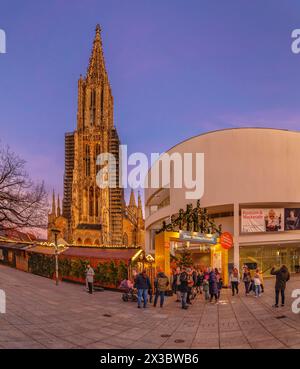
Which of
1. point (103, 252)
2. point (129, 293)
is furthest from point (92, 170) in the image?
point (129, 293)

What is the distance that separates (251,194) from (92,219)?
6798 centimetres

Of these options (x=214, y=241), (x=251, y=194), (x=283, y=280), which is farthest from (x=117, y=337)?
(x=251, y=194)

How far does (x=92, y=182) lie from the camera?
93750 mm

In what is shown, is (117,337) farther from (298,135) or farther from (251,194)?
(298,135)

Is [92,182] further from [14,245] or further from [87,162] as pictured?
[14,245]

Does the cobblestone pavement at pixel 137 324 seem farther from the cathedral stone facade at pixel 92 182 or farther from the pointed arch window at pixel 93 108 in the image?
the pointed arch window at pixel 93 108

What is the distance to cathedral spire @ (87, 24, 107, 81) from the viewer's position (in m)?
103

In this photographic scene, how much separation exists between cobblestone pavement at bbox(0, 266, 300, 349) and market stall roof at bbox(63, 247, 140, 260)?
4.41 m

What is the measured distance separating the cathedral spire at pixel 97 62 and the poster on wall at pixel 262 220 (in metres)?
84.4

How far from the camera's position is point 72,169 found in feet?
325

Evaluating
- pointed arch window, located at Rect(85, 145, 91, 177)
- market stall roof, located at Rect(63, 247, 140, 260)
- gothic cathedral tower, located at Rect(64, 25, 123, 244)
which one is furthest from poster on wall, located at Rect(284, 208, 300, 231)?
pointed arch window, located at Rect(85, 145, 91, 177)

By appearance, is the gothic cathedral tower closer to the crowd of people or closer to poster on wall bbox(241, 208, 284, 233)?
poster on wall bbox(241, 208, 284, 233)

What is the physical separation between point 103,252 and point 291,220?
2072 centimetres

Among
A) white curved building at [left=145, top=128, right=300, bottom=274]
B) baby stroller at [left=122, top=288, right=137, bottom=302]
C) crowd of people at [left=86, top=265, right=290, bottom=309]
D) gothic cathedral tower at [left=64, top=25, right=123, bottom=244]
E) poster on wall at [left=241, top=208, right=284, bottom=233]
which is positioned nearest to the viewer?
crowd of people at [left=86, top=265, right=290, bottom=309]
